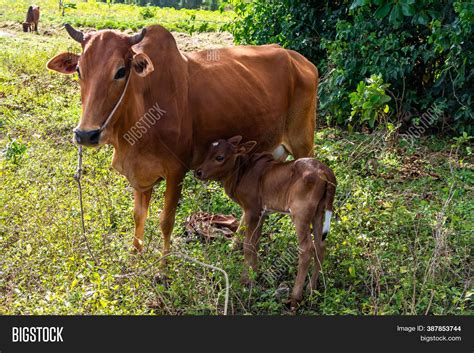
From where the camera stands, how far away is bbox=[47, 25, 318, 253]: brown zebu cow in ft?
16.7

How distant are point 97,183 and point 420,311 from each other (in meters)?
3.45

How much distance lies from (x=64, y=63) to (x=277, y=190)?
1.97 m

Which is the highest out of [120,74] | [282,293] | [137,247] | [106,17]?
[120,74]

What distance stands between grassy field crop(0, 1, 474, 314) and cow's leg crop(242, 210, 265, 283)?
131 mm

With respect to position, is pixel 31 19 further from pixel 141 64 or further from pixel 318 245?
pixel 318 245

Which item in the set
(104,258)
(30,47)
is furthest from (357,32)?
(30,47)

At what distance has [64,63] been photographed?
Answer: 5656 millimetres

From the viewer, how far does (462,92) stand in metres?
8.64

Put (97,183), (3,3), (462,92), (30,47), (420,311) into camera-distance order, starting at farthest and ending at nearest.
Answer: (3,3)
(30,47)
(462,92)
(97,183)
(420,311)

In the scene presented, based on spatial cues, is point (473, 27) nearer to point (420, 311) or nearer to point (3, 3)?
point (420, 311)

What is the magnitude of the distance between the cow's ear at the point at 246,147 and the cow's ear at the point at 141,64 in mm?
1008

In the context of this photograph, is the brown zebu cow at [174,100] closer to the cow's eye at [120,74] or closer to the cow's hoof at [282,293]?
the cow's eye at [120,74]

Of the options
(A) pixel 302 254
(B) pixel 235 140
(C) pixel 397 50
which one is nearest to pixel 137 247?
(B) pixel 235 140

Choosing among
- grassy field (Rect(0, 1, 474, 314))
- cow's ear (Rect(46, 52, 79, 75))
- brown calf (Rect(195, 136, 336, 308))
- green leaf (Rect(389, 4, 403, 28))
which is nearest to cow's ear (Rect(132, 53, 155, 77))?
cow's ear (Rect(46, 52, 79, 75))
